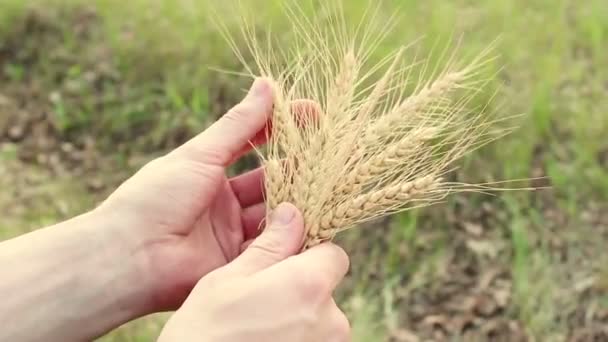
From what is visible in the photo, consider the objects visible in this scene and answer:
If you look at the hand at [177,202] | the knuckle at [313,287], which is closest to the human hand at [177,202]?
the hand at [177,202]

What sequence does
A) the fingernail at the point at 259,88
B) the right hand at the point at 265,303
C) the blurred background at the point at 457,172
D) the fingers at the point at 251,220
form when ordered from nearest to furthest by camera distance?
the right hand at the point at 265,303 → the fingernail at the point at 259,88 → the fingers at the point at 251,220 → the blurred background at the point at 457,172

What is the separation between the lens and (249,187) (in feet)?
5.39

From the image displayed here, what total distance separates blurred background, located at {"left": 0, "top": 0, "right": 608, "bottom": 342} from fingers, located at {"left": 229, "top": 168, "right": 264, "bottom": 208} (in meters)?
0.68

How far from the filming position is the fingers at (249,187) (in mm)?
1641

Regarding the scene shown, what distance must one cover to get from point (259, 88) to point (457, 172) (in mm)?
1277

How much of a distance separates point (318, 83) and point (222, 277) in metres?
0.50

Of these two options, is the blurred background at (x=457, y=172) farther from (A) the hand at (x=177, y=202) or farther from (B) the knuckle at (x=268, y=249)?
(B) the knuckle at (x=268, y=249)

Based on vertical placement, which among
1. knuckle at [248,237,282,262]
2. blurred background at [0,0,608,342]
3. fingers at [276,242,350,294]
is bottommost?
blurred background at [0,0,608,342]

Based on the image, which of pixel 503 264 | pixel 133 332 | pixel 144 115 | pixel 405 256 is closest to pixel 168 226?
pixel 133 332

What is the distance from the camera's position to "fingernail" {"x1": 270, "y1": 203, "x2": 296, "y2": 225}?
48.7 inches

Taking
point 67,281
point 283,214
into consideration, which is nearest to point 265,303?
point 283,214

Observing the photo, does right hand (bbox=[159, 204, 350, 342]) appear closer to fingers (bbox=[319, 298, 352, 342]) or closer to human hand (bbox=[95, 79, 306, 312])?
fingers (bbox=[319, 298, 352, 342])

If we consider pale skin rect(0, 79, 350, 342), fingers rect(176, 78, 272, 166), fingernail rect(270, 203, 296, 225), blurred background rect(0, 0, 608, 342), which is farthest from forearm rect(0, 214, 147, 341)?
blurred background rect(0, 0, 608, 342)

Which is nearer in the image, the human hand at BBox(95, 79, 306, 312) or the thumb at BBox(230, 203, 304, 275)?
the thumb at BBox(230, 203, 304, 275)
